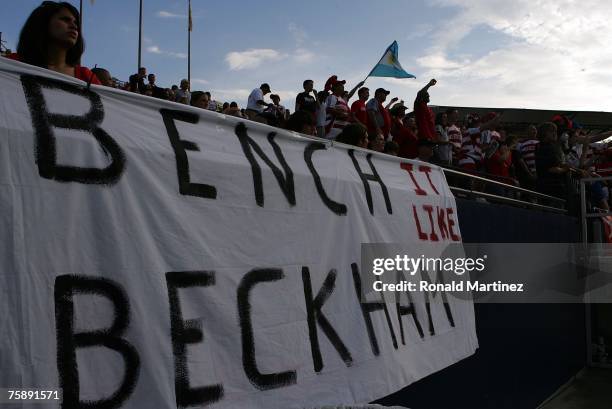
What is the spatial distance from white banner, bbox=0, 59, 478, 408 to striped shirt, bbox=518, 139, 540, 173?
635 cm

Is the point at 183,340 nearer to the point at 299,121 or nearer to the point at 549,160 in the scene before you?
the point at 299,121

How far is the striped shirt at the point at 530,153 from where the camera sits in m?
8.89

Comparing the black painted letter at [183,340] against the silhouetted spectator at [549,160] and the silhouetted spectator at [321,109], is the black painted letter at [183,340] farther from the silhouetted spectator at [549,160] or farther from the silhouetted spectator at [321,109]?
the silhouetted spectator at [549,160]

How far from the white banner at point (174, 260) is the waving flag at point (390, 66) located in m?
6.21

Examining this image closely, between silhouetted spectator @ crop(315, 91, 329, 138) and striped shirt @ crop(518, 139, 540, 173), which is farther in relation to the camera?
striped shirt @ crop(518, 139, 540, 173)

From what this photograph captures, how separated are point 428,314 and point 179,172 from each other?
7.07ft

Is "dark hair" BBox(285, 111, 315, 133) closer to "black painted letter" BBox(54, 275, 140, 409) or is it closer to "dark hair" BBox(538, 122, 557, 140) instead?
"black painted letter" BBox(54, 275, 140, 409)

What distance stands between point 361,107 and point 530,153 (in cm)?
297

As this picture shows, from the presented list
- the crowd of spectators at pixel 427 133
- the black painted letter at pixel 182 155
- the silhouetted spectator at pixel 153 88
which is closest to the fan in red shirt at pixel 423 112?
the crowd of spectators at pixel 427 133

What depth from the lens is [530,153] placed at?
8.95 metres

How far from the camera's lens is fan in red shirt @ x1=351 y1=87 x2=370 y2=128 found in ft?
25.8

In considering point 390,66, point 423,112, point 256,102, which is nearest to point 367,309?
point 423,112

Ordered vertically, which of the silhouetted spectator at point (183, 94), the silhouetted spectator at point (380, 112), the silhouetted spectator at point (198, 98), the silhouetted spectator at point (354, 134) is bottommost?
the silhouetted spectator at point (354, 134)

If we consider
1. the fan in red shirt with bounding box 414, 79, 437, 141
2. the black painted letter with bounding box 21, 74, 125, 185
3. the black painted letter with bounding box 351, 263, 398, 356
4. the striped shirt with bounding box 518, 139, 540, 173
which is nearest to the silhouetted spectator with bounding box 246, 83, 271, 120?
the fan in red shirt with bounding box 414, 79, 437, 141
